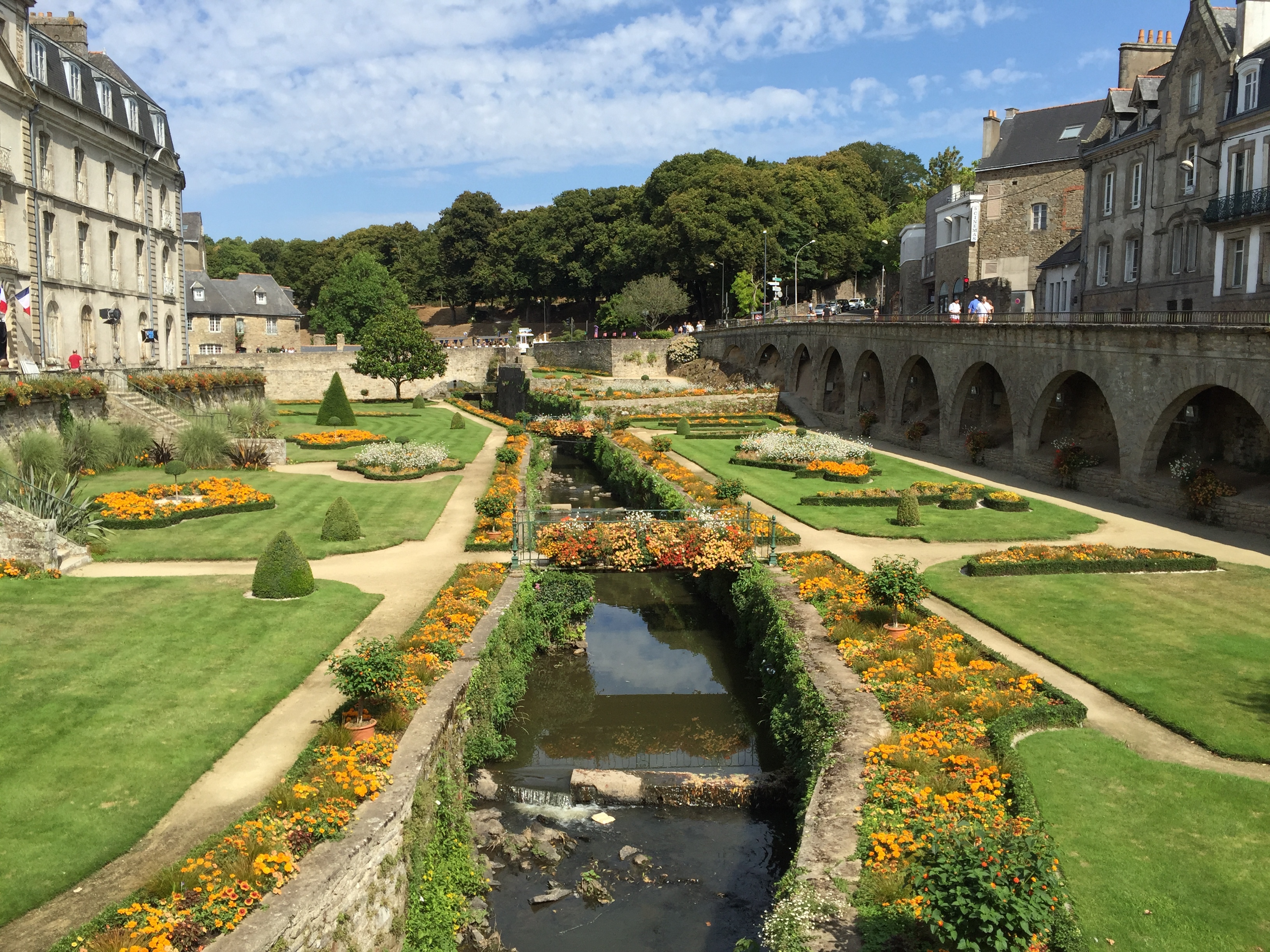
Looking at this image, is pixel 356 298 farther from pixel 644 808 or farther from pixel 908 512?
pixel 644 808

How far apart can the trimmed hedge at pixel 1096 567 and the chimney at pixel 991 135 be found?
4421cm

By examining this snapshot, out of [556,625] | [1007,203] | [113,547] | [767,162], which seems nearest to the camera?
[556,625]

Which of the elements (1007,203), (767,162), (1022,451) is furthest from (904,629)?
(767,162)

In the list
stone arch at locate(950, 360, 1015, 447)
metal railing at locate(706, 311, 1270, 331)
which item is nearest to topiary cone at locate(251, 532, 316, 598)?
metal railing at locate(706, 311, 1270, 331)

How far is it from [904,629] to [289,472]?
26.6 metres

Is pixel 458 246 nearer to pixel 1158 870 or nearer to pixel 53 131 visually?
pixel 53 131

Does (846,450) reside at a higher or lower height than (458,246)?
lower

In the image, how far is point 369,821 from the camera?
10.7 meters

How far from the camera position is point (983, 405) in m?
44.9

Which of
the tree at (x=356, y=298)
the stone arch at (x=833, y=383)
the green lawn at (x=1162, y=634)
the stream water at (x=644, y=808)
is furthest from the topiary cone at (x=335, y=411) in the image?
the tree at (x=356, y=298)

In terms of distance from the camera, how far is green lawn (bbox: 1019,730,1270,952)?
9.53 metres

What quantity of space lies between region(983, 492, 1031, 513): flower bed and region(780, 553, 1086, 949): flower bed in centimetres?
1236

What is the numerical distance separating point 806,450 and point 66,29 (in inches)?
1554

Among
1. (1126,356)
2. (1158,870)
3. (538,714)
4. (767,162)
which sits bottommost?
(538,714)
